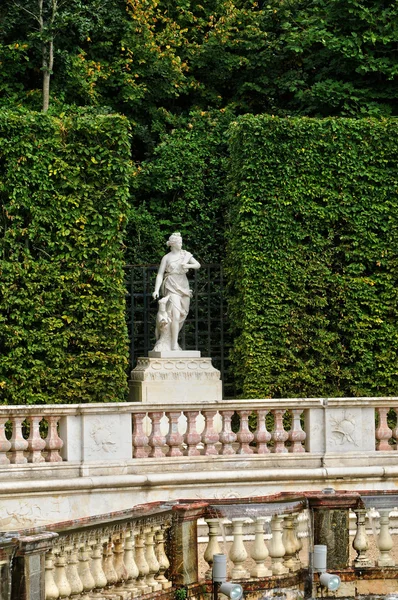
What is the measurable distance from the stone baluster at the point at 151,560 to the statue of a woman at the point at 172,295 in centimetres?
796

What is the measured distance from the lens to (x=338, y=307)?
60.8 feet

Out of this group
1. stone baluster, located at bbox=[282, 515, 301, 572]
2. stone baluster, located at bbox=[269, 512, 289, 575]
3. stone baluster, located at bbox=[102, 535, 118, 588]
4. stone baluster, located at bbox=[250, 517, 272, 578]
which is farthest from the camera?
stone baluster, located at bbox=[282, 515, 301, 572]

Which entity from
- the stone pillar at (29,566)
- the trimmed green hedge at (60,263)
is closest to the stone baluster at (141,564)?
the stone pillar at (29,566)

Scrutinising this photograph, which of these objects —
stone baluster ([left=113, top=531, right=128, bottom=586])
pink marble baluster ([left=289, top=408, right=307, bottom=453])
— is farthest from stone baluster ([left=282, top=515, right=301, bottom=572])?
pink marble baluster ([left=289, top=408, right=307, bottom=453])

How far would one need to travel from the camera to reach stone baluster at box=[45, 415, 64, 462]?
13500 millimetres

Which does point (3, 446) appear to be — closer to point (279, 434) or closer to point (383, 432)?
point (279, 434)

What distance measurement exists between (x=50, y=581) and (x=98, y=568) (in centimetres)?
54

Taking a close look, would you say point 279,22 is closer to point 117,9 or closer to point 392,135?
point 117,9

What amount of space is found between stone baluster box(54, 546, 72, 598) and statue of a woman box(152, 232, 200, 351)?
8.90 m

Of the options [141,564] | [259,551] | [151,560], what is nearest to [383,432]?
[259,551]

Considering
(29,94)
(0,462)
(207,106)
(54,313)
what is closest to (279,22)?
(207,106)

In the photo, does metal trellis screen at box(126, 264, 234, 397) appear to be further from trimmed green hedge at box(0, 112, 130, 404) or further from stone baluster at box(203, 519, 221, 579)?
stone baluster at box(203, 519, 221, 579)

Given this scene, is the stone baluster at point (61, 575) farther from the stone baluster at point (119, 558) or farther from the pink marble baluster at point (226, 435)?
the pink marble baluster at point (226, 435)

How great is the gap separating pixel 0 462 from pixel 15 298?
4121mm
